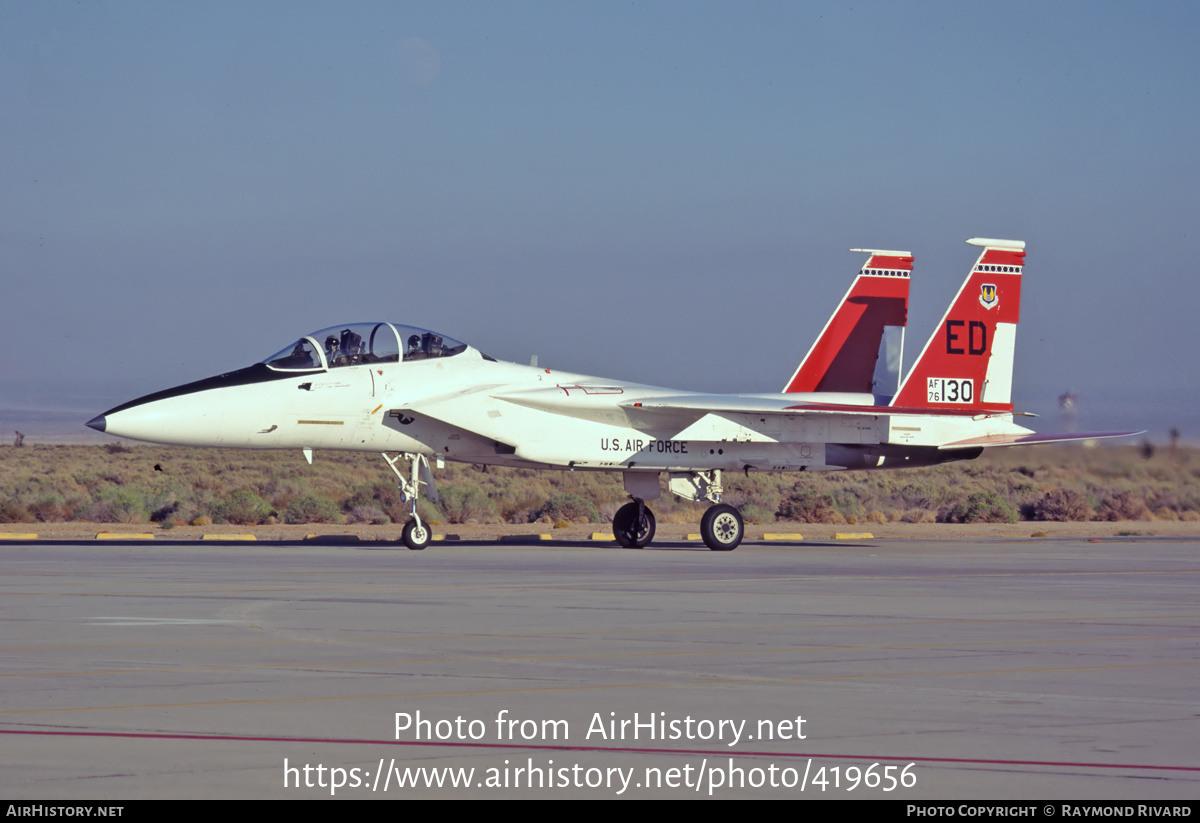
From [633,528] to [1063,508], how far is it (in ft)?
69.0

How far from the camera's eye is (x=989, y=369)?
27844mm

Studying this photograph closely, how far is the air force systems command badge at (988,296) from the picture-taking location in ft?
92.3

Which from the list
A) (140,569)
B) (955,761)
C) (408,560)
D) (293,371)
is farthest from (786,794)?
(293,371)

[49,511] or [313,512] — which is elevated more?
[313,512]

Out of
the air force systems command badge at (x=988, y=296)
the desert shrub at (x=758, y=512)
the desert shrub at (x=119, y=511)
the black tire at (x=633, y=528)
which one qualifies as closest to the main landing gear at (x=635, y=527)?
the black tire at (x=633, y=528)

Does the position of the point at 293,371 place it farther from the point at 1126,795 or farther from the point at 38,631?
the point at 1126,795

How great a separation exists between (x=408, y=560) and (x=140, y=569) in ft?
13.0

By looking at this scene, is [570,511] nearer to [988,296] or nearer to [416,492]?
[988,296]

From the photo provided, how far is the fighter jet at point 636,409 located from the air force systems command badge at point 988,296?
19mm

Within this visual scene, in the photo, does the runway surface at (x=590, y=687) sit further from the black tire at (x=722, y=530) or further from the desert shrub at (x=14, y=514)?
the desert shrub at (x=14, y=514)

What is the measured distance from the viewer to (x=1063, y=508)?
141 ft

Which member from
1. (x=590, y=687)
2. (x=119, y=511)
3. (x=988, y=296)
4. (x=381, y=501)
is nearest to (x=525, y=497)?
(x=381, y=501)

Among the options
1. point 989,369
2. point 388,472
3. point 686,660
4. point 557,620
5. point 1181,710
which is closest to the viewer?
point 1181,710

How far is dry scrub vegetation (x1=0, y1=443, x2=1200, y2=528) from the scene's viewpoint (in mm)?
37562
